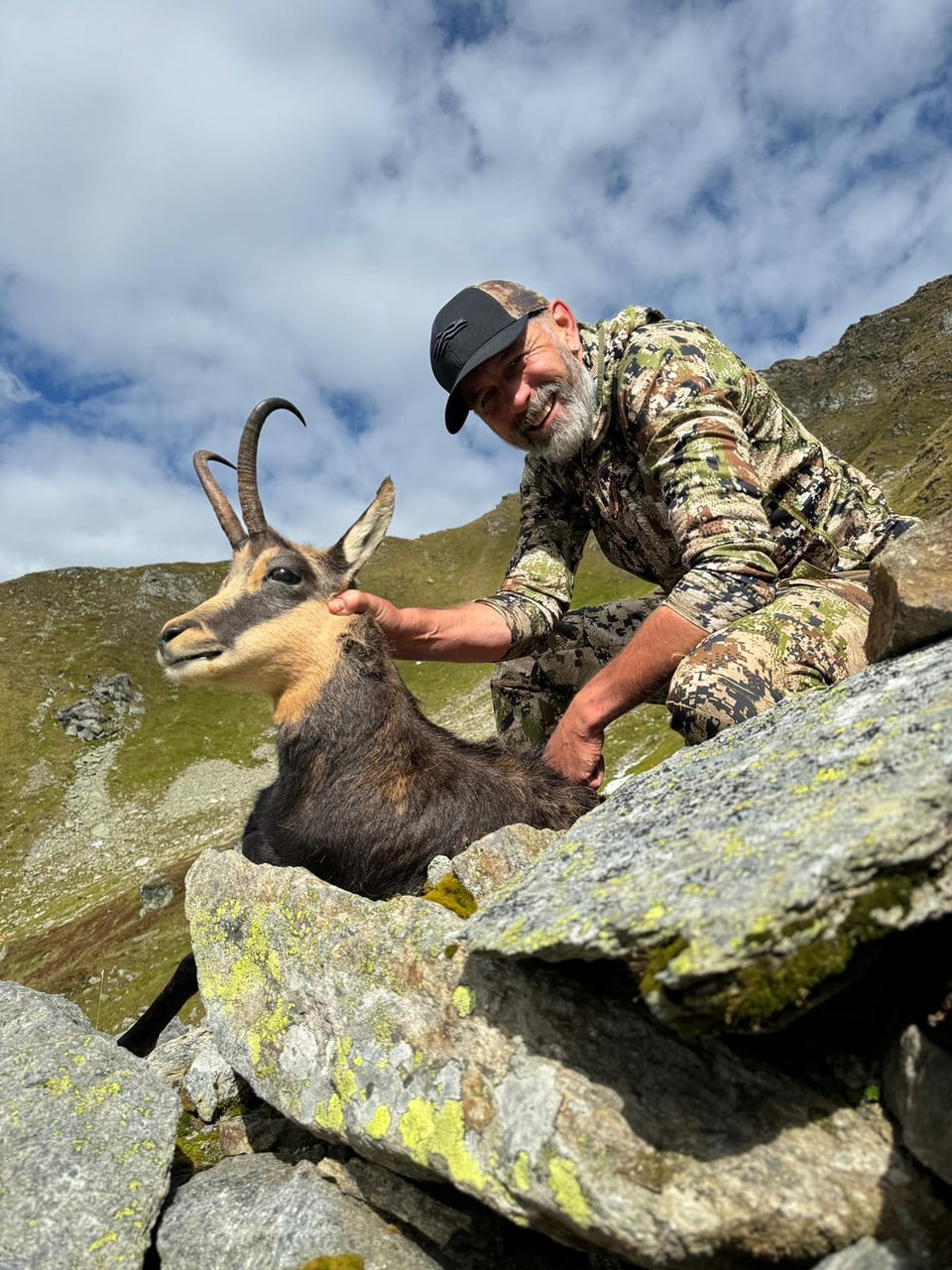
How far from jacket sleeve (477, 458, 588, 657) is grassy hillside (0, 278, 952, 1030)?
1560cm

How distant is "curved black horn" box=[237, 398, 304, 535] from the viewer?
7.84m

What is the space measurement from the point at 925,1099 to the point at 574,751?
4760 millimetres

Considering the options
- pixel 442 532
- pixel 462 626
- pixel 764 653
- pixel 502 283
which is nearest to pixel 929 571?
pixel 764 653

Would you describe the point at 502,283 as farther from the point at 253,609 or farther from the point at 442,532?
the point at 442,532

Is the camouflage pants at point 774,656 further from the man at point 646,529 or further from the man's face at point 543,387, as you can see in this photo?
the man's face at point 543,387

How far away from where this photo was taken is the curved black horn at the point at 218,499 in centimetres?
808

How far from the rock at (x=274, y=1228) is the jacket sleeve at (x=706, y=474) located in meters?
4.49

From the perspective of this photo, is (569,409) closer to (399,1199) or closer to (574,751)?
(574,751)

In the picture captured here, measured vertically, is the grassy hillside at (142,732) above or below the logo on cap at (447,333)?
above

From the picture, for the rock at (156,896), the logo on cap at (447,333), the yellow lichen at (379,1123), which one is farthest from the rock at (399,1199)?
the rock at (156,896)

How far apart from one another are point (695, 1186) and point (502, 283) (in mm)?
7969

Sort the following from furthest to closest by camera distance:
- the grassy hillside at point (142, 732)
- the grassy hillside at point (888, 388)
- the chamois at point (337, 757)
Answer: the grassy hillside at point (888, 388)
the grassy hillside at point (142, 732)
the chamois at point (337, 757)

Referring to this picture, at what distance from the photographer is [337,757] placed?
6.44 meters

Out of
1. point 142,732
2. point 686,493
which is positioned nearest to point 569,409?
point 686,493
